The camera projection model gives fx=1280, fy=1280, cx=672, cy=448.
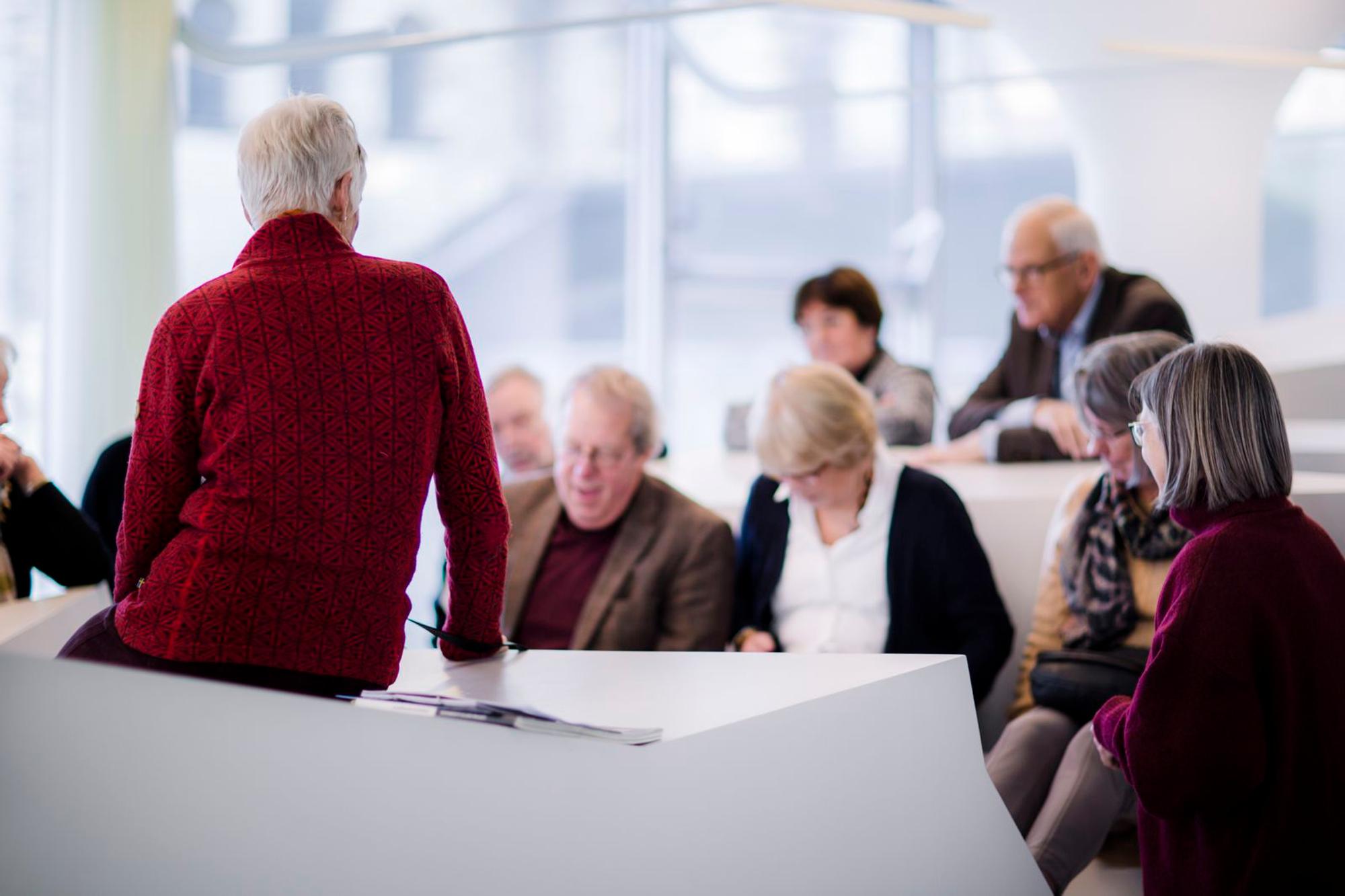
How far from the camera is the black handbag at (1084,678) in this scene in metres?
2.39

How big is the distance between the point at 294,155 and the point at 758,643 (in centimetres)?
159

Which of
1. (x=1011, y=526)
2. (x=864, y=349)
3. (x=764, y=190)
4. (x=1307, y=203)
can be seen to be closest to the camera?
(x=1011, y=526)

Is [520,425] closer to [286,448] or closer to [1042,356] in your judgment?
[1042,356]

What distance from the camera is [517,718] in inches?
53.8

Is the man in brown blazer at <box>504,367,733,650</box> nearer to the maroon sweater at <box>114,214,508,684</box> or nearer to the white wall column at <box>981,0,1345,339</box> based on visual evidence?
the maroon sweater at <box>114,214,508,684</box>

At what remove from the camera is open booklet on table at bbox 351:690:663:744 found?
135cm

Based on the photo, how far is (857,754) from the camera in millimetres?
1463

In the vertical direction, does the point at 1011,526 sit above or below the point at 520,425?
below

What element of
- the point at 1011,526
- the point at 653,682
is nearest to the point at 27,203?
the point at 1011,526

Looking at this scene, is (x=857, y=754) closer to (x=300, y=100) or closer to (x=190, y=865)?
(x=190, y=865)

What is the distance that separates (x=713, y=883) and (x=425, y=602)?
393 cm

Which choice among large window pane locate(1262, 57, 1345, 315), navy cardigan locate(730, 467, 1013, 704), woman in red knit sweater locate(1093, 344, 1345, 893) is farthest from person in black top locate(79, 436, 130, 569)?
large window pane locate(1262, 57, 1345, 315)

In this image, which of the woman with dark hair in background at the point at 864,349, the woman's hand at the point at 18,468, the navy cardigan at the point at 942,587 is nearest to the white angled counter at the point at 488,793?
the woman's hand at the point at 18,468

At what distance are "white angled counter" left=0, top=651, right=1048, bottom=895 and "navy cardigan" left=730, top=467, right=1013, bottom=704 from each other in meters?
1.16
